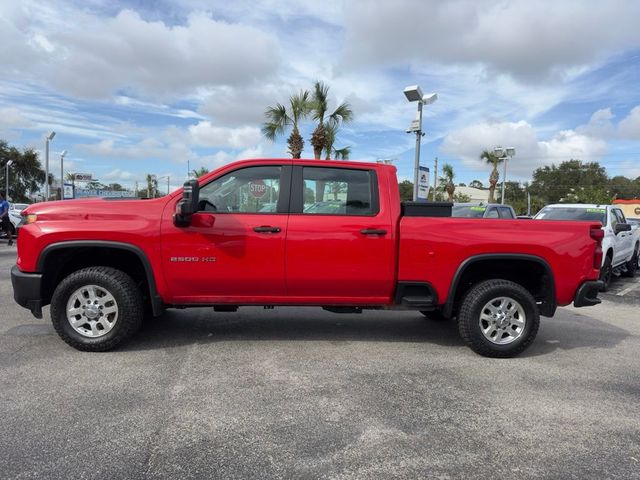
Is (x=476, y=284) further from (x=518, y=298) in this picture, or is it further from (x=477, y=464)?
(x=477, y=464)

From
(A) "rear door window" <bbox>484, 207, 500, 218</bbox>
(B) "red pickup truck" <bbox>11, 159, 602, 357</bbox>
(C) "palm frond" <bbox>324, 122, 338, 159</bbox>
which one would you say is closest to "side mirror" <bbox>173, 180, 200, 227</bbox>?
(B) "red pickup truck" <bbox>11, 159, 602, 357</bbox>

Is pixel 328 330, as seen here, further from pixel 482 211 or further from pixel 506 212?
pixel 506 212

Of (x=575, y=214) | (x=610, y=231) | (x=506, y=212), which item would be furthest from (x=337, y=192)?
(x=506, y=212)

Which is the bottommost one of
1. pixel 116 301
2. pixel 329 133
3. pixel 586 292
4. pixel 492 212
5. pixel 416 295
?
pixel 116 301

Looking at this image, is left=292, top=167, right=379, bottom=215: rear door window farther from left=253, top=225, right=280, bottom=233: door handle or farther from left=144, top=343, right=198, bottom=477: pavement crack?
left=144, top=343, right=198, bottom=477: pavement crack

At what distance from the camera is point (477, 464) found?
2889 millimetres

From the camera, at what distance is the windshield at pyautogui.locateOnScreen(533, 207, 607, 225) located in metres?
9.97

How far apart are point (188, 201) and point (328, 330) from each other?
2.41 m

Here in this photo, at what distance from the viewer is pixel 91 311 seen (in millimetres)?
4656

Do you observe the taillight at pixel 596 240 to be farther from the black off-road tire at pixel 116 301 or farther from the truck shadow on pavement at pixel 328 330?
the black off-road tire at pixel 116 301

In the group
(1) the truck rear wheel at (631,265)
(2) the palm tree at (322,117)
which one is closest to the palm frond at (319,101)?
(2) the palm tree at (322,117)

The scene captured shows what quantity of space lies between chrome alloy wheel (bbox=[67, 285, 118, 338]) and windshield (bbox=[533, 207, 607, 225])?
8.42 m

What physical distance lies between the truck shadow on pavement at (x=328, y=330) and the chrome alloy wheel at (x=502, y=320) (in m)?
0.41

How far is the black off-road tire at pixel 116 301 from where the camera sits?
4.61 m
